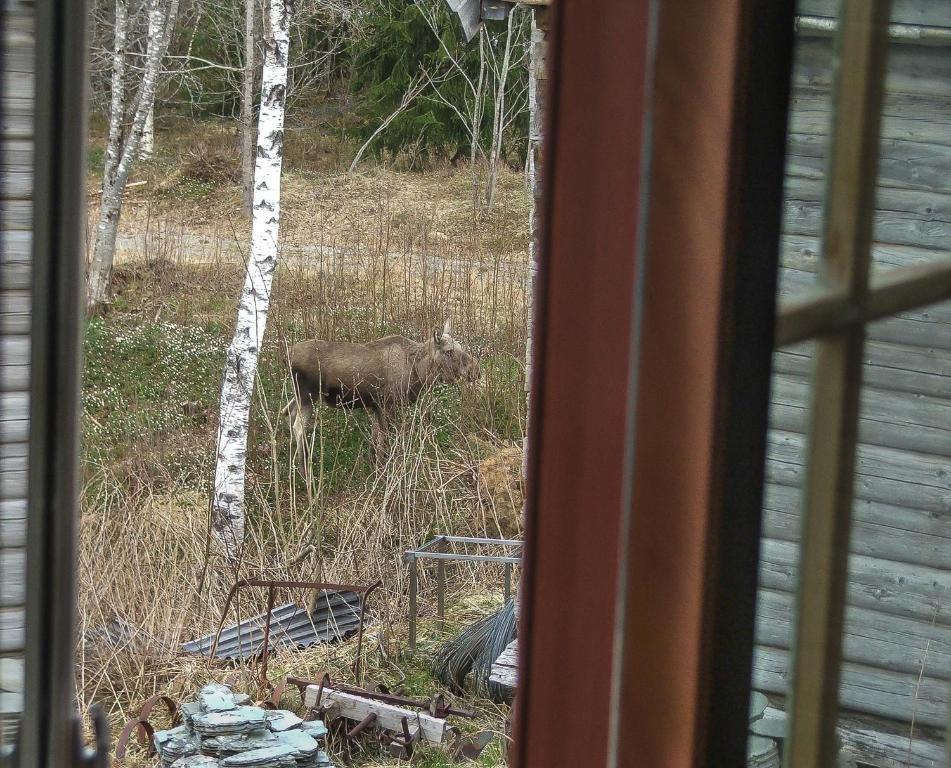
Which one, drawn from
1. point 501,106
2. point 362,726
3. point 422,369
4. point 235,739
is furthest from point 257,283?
point 501,106

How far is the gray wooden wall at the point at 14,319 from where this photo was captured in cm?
49

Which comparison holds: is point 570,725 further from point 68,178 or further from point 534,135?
point 534,135

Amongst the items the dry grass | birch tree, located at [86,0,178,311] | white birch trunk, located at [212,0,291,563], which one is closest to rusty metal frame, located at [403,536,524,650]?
the dry grass

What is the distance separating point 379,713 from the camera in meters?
4.09

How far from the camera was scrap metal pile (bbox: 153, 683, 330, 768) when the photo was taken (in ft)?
11.6

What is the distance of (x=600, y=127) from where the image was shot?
518 millimetres

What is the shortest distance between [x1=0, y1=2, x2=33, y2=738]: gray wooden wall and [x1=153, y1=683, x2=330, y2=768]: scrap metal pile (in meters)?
3.19

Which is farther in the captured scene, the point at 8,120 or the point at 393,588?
the point at 393,588

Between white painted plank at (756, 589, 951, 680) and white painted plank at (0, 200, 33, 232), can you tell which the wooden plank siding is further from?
white painted plank at (756, 589, 951, 680)

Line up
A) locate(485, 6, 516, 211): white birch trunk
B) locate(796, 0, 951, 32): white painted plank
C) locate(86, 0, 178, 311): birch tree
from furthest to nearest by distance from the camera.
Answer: locate(485, 6, 516, 211): white birch trunk, locate(86, 0, 178, 311): birch tree, locate(796, 0, 951, 32): white painted plank

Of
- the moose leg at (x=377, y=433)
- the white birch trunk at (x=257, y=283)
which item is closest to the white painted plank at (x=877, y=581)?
the moose leg at (x=377, y=433)

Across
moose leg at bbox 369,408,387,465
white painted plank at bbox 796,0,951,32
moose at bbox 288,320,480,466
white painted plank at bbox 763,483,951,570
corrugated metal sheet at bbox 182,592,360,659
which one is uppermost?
white painted plank at bbox 796,0,951,32

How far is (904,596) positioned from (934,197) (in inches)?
6.9

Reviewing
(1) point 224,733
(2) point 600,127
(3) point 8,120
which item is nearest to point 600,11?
(2) point 600,127
